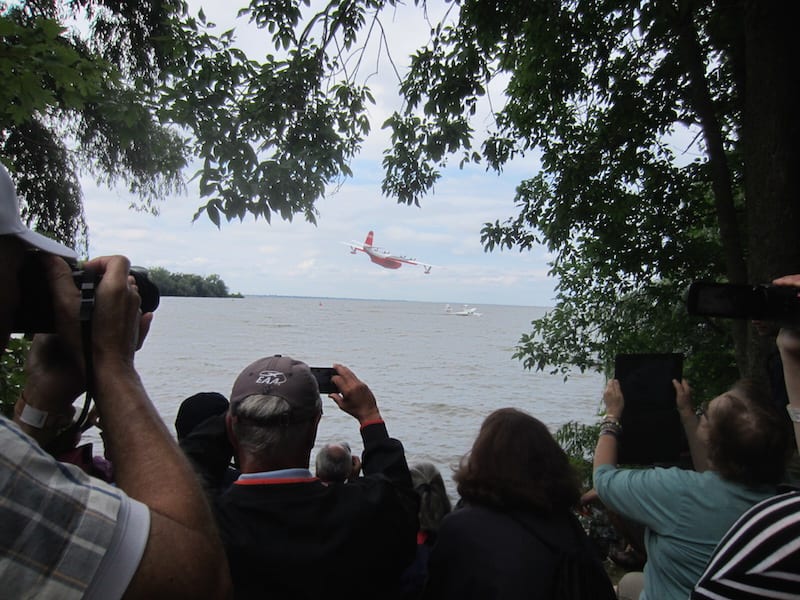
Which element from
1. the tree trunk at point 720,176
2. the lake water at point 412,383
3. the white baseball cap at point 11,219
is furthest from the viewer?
the lake water at point 412,383

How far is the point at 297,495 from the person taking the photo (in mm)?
1790

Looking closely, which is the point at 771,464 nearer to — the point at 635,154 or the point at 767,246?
the point at 767,246

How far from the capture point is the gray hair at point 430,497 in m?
2.87

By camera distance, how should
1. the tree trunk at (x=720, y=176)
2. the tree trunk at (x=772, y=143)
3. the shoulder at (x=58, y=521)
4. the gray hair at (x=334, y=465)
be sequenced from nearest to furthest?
the shoulder at (x=58, y=521)
the gray hair at (x=334, y=465)
the tree trunk at (x=772, y=143)
the tree trunk at (x=720, y=176)

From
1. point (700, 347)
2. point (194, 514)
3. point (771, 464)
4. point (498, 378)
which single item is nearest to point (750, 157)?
point (771, 464)

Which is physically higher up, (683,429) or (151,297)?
(151,297)

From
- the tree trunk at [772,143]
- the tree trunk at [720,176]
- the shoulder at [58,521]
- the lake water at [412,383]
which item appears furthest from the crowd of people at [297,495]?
the lake water at [412,383]

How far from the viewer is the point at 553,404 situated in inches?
752

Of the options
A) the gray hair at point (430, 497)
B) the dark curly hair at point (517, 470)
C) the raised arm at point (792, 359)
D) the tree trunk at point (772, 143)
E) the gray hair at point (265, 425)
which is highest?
the tree trunk at point (772, 143)

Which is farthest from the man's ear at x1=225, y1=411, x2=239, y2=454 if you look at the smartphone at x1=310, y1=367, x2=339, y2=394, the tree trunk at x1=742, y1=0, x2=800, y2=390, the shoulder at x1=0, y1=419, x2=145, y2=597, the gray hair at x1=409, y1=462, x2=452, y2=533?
the tree trunk at x1=742, y1=0, x2=800, y2=390

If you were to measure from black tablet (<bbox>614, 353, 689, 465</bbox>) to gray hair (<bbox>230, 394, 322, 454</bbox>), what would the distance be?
5.18ft

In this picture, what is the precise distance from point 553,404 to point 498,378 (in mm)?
6842

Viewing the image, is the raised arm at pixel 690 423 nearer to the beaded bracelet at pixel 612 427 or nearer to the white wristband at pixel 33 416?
the beaded bracelet at pixel 612 427

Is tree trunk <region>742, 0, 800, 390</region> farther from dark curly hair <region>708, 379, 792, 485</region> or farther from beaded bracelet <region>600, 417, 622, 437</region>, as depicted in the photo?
dark curly hair <region>708, 379, 792, 485</region>
